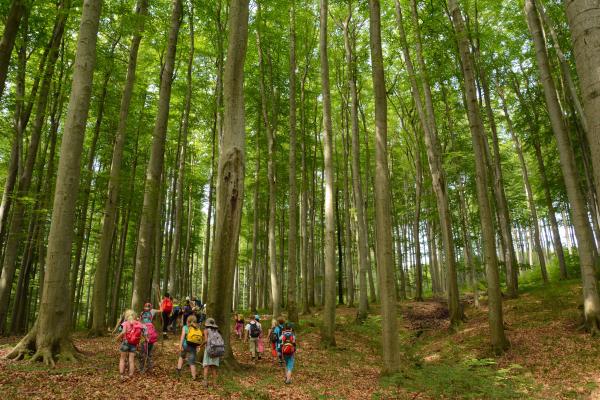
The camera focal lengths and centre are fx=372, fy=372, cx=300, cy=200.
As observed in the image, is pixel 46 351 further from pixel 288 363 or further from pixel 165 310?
pixel 165 310

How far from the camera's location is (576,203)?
34.1 ft

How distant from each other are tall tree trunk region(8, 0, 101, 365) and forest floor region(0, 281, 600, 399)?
538 millimetres

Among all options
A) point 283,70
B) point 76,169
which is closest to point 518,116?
point 283,70

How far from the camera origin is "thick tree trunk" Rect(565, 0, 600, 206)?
2.46 metres

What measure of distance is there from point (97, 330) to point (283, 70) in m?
14.9

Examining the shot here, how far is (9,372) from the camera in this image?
6.54 meters

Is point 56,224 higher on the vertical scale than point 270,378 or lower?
higher

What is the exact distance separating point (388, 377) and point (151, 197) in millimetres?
8400

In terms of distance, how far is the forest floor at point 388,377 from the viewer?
6.51m

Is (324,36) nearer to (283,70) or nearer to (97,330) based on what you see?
(283,70)

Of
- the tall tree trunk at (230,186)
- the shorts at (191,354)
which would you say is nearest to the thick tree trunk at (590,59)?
the tall tree trunk at (230,186)

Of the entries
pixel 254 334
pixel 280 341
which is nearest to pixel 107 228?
pixel 254 334

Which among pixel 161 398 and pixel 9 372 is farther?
pixel 9 372

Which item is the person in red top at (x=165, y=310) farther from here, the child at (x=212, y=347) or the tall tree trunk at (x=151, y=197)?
the child at (x=212, y=347)
